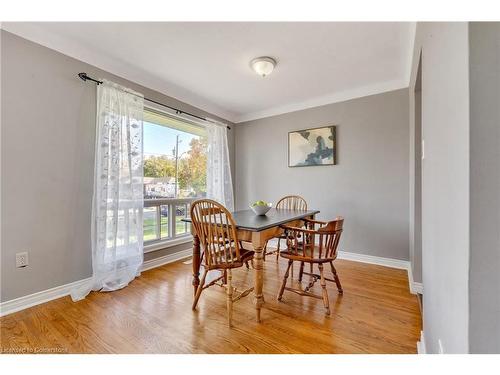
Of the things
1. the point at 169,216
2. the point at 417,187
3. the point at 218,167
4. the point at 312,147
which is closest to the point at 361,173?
the point at 312,147

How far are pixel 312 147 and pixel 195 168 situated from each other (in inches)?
71.8

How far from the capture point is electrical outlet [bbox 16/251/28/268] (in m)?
1.90

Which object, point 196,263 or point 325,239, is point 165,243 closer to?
point 196,263

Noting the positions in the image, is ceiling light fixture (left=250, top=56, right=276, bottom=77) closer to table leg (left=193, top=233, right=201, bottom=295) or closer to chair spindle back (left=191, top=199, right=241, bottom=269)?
chair spindle back (left=191, top=199, right=241, bottom=269)

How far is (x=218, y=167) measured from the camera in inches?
148

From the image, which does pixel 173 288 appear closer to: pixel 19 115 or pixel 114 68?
pixel 19 115

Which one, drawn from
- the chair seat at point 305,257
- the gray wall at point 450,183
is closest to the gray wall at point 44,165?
the chair seat at point 305,257

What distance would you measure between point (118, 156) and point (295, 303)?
2.26 m

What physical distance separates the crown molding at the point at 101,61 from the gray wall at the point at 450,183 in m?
2.75

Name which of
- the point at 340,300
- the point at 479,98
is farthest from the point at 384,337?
the point at 479,98

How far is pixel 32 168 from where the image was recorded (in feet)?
6.45

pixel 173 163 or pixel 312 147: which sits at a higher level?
pixel 312 147

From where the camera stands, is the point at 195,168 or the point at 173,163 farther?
the point at 195,168
